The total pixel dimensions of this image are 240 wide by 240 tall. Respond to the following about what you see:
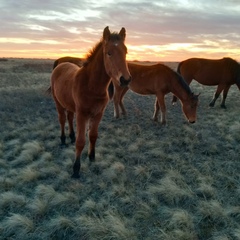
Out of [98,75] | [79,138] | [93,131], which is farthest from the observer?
[93,131]

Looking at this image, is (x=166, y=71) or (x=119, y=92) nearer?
(x=166, y=71)

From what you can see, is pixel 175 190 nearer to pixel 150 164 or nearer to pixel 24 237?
pixel 150 164

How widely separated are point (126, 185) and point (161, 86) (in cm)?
507

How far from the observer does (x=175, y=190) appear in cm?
489

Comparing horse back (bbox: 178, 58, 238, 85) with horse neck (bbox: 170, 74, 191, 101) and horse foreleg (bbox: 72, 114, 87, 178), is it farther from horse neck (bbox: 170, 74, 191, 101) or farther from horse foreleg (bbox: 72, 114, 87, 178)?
horse foreleg (bbox: 72, 114, 87, 178)

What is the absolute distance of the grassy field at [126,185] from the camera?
3.97m

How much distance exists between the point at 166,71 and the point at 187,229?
6.61 m

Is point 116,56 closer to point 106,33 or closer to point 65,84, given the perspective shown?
point 106,33

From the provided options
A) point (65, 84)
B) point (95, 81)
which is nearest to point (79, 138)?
point (95, 81)

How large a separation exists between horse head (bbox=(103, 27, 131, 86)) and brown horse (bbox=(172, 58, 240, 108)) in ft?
29.8

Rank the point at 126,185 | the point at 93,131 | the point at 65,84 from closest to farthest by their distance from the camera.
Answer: the point at 126,185
the point at 93,131
the point at 65,84

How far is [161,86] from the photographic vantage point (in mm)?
9578


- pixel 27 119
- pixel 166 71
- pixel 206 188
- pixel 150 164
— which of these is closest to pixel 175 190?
pixel 206 188

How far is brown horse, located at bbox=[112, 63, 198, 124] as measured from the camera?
884cm
